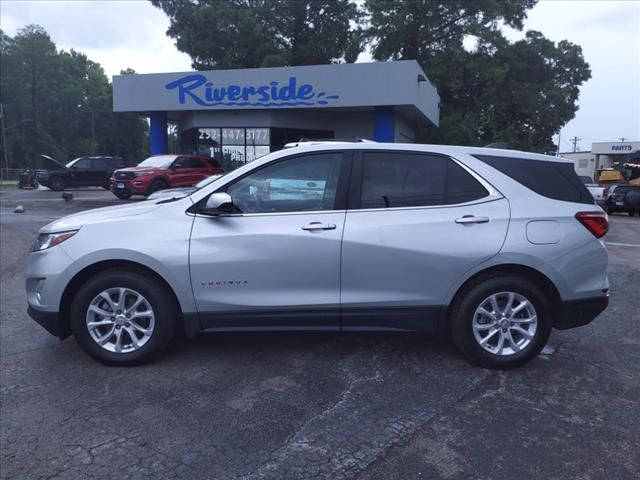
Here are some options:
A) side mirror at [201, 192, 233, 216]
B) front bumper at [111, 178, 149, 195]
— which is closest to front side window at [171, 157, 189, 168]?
front bumper at [111, 178, 149, 195]

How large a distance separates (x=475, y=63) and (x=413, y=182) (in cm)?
3079

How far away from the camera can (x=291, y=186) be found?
13.1ft

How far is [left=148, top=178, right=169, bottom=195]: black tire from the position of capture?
58.1 feet

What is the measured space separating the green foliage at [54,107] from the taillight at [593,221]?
6517cm

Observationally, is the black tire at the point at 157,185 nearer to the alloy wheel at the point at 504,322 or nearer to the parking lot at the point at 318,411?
the parking lot at the point at 318,411

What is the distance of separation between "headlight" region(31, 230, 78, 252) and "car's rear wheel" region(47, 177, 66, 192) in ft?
80.5

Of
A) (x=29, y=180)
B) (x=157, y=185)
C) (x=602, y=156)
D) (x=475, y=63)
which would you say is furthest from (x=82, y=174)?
(x=602, y=156)

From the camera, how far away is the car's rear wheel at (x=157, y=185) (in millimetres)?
17708

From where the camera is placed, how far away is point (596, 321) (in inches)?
209

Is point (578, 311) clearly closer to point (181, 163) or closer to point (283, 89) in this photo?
point (181, 163)

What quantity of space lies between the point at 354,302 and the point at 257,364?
0.93 meters

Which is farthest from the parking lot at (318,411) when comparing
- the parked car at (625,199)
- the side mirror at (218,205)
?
the parked car at (625,199)

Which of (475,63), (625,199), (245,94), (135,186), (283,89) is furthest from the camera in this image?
(475,63)

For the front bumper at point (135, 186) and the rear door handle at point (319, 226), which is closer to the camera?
the rear door handle at point (319, 226)
